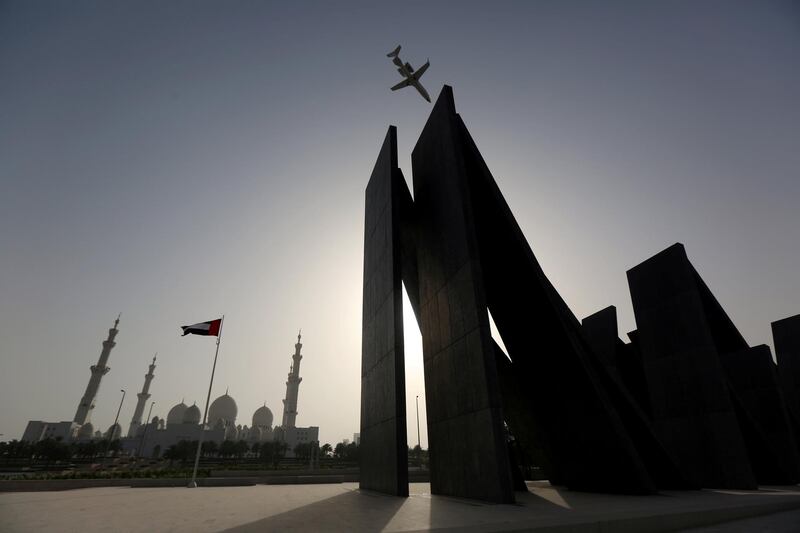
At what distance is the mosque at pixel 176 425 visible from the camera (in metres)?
83.4

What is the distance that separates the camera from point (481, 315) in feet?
32.9

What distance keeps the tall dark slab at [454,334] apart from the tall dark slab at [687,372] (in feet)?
44.8

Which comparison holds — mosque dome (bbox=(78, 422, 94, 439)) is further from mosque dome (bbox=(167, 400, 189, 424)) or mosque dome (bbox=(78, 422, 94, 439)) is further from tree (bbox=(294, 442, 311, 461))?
tree (bbox=(294, 442, 311, 461))

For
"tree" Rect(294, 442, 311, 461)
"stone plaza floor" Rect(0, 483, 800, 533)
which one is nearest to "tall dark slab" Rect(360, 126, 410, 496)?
"stone plaza floor" Rect(0, 483, 800, 533)

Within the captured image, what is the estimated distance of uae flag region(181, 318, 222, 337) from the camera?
21688mm

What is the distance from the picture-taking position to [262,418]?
107562 millimetres

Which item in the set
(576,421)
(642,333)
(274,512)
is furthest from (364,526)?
(642,333)

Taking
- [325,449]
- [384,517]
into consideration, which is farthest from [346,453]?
[384,517]

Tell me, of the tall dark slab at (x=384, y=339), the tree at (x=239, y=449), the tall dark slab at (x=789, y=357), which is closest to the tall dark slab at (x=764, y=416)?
the tall dark slab at (x=789, y=357)

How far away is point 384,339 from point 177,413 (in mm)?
109764

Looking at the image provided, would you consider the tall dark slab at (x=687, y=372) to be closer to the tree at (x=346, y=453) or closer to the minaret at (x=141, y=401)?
the tree at (x=346, y=453)

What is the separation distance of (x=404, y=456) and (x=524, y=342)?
229 inches

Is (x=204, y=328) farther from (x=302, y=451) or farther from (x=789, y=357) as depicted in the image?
(x=302, y=451)

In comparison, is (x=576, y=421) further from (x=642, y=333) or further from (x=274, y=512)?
(x=642, y=333)
